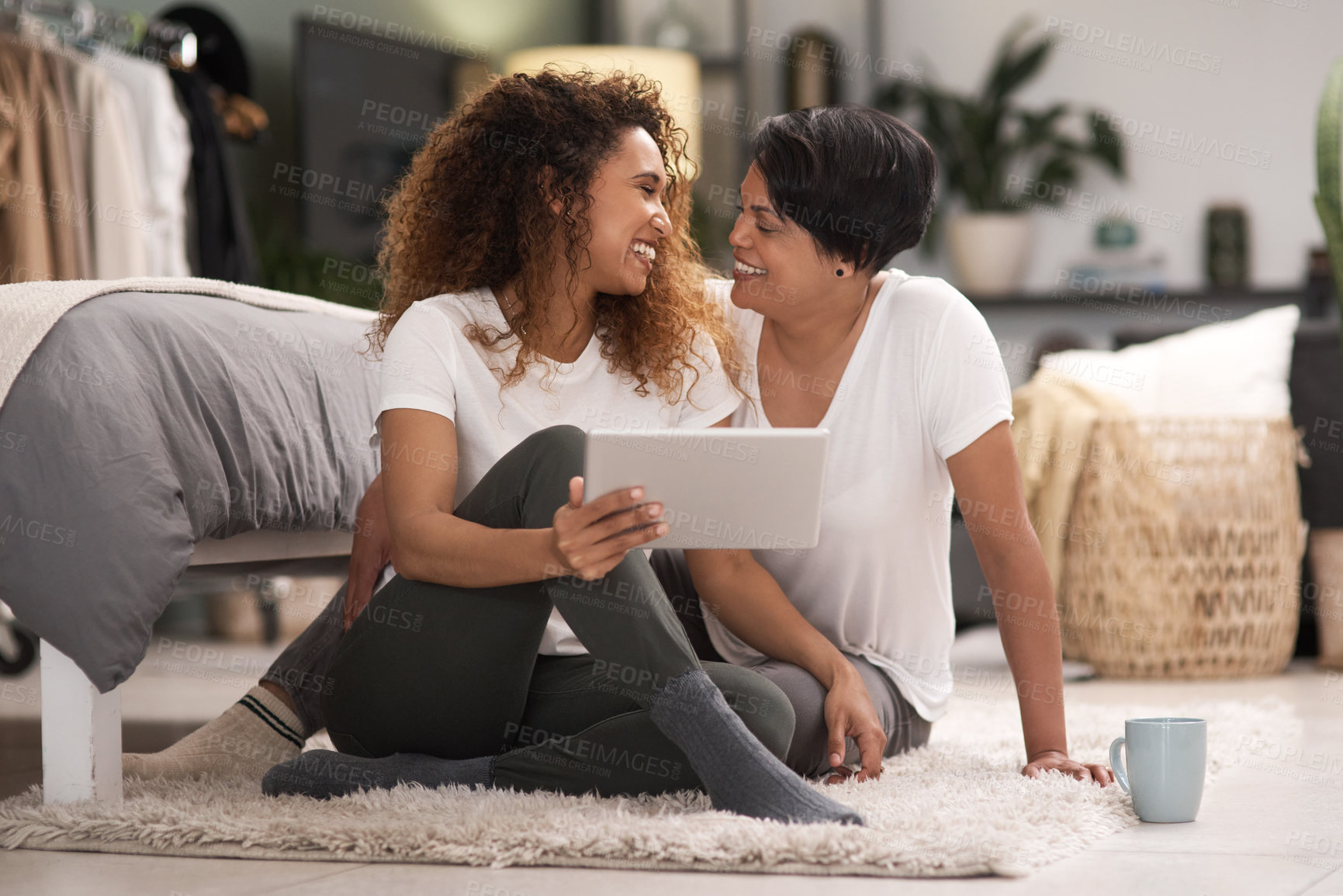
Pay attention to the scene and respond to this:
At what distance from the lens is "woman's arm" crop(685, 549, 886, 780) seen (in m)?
1.45

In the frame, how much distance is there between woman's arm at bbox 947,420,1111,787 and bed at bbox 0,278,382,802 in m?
0.81

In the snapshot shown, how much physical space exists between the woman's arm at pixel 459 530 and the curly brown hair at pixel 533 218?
145 millimetres

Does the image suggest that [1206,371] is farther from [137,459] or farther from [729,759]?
[137,459]

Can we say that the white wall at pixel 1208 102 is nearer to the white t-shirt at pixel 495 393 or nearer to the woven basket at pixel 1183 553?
the woven basket at pixel 1183 553

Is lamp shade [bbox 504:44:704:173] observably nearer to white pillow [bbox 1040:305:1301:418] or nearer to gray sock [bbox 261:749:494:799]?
white pillow [bbox 1040:305:1301:418]

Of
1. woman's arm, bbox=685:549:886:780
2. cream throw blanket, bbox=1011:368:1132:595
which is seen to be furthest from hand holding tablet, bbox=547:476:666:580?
cream throw blanket, bbox=1011:368:1132:595

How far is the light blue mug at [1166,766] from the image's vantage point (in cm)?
127

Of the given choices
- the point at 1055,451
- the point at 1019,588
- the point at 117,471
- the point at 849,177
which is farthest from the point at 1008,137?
the point at 117,471

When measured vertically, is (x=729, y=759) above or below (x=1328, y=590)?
above

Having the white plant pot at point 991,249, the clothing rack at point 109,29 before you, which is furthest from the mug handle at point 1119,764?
the white plant pot at point 991,249

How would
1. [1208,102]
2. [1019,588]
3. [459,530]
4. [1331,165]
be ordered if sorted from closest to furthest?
[459,530] < [1019,588] < [1331,165] < [1208,102]

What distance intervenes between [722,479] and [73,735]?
0.72 meters

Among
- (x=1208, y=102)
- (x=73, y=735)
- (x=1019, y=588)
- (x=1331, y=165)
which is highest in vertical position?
(x=1208, y=102)

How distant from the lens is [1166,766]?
1284mm
